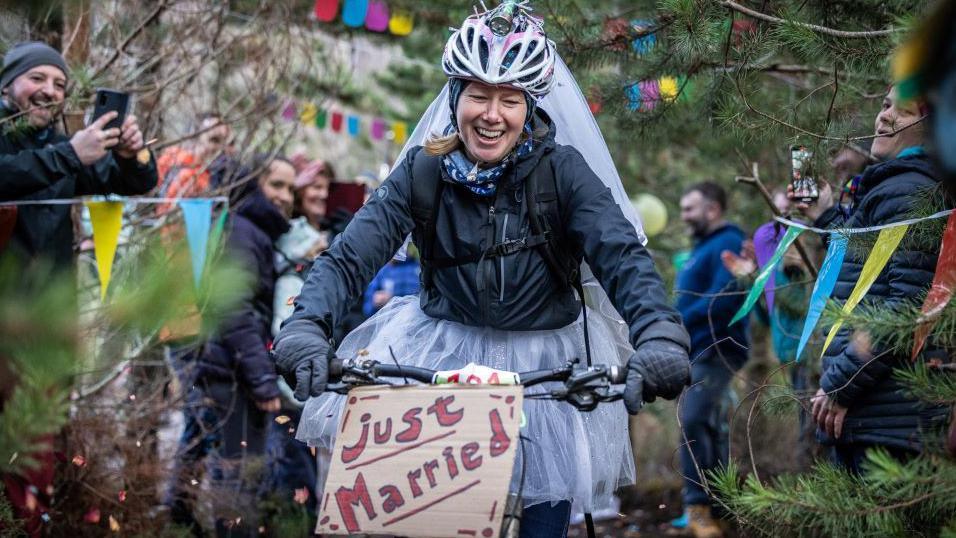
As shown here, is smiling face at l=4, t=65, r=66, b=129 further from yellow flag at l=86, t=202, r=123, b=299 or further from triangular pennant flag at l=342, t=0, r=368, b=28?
triangular pennant flag at l=342, t=0, r=368, b=28

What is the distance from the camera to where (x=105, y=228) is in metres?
6.09

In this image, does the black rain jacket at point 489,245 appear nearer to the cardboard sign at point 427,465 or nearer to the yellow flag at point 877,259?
the cardboard sign at point 427,465

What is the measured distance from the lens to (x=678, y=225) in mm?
13891

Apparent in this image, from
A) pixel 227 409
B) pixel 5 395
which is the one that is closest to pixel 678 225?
pixel 227 409

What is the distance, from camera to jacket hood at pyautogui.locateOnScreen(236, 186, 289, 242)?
286 inches

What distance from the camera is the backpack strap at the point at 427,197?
4.27 metres

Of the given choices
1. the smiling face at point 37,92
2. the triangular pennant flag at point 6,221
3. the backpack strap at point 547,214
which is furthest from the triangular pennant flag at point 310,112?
the backpack strap at point 547,214

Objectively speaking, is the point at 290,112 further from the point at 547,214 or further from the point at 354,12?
the point at 547,214

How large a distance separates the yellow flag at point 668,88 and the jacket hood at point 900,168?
136 centimetres

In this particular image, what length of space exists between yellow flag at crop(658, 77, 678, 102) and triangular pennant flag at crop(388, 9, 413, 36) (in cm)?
376

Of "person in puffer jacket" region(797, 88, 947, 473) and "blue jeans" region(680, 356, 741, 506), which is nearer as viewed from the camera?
"person in puffer jacket" region(797, 88, 947, 473)

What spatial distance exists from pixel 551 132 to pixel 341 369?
1330 millimetres

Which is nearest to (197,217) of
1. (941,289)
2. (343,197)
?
(343,197)

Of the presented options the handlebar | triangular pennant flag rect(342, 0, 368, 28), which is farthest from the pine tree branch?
triangular pennant flag rect(342, 0, 368, 28)
